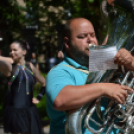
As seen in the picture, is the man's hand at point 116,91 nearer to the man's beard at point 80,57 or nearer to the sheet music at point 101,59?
the sheet music at point 101,59

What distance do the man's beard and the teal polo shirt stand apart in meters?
0.02

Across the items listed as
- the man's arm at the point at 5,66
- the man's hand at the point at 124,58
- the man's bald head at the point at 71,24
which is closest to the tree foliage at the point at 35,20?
the man's arm at the point at 5,66

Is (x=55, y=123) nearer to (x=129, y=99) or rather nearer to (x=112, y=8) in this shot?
(x=129, y=99)

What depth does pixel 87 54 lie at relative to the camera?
1510 mm

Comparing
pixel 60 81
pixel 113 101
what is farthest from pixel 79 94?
pixel 113 101

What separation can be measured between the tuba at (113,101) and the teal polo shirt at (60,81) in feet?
0.26

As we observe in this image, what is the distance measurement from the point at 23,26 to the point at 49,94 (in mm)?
3503

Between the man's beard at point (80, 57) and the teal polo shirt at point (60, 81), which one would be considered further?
the man's beard at point (80, 57)

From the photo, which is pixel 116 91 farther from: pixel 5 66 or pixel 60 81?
pixel 5 66

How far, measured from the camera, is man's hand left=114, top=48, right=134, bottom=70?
1383 millimetres

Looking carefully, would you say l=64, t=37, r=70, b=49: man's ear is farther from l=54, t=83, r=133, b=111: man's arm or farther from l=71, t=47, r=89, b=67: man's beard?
l=54, t=83, r=133, b=111: man's arm

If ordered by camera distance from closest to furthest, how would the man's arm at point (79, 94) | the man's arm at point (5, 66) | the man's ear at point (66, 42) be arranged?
the man's arm at point (79, 94) → the man's ear at point (66, 42) → the man's arm at point (5, 66)

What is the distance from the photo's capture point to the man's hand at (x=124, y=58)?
1.38 meters

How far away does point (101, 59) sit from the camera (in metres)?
1.40
